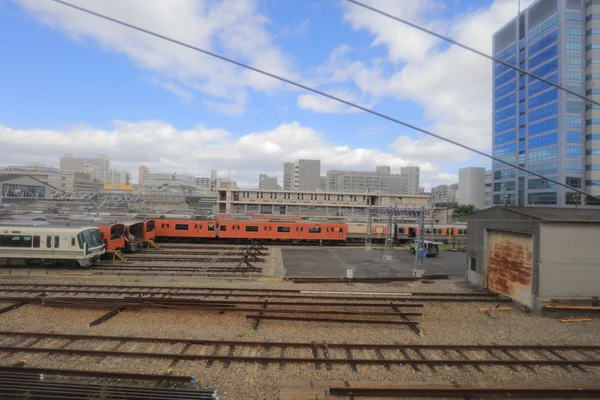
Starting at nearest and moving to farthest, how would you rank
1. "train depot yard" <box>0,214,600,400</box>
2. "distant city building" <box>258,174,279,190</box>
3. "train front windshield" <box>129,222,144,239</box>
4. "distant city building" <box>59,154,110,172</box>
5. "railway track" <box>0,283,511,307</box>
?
"train depot yard" <box>0,214,600,400</box>
"railway track" <box>0,283,511,307</box>
"train front windshield" <box>129,222,144,239</box>
"distant city building" <box>258,174,279,190</box>
"distant city building" <box>59,154,110,172</box>

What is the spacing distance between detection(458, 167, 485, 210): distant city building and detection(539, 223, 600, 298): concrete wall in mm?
76018

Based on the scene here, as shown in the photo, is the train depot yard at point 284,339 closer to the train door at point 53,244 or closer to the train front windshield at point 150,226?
the train door at point 53,244

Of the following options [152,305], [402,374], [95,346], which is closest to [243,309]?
[152,305]

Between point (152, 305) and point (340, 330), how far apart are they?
6.06 m

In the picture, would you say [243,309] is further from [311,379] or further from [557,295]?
[557,295]

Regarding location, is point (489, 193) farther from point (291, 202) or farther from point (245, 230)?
point (245, 230)

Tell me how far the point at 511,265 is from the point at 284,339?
9.82 m

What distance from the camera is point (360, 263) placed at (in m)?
21.7

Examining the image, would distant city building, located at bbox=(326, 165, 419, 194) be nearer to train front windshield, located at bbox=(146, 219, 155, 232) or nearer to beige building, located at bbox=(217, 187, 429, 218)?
beige building, located at bbox=(217, 187, 429, 218)

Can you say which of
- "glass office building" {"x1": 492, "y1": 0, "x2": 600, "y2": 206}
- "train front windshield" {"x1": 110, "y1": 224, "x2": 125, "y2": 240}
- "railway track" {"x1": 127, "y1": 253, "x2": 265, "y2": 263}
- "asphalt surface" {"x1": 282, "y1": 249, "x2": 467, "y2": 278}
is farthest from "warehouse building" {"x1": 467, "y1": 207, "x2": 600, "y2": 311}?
"glass office building" {"x1": 492, "y1": 0, "x2": 600, "y2": 206}

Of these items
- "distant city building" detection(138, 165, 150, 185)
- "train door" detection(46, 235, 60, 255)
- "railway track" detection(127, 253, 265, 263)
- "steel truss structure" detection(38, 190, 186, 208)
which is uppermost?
"distant city building" detection(138, 165, 150, 185)

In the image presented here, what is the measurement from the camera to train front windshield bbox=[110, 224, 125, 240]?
1975cm

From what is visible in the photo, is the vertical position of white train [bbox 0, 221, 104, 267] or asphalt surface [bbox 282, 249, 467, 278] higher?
white train [bbox 0, 221, 104, 267]

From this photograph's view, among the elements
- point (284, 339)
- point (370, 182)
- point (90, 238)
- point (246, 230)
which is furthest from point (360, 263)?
point (370, 182)
